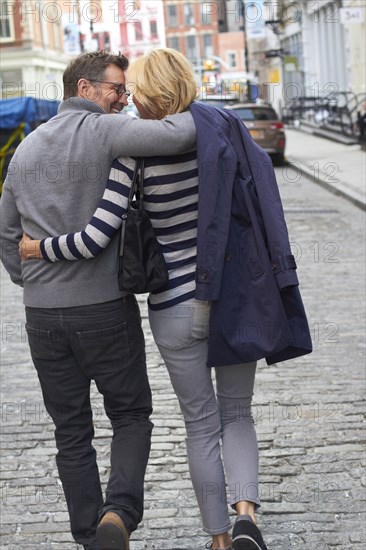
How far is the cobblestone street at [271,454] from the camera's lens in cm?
466

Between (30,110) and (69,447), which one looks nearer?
(69,447)

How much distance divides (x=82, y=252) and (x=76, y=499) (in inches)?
37.4

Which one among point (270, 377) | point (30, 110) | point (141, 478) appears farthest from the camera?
point (30, 110)

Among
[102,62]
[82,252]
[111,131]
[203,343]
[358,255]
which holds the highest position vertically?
[102,62]

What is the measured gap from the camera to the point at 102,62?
12.8 feet

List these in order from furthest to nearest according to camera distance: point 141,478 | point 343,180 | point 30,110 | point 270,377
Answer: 1. point 30,110
2. point 343,180
3. point 270,377
4. point 141,478

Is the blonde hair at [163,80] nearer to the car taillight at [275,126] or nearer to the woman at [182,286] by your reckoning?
the woman at [182,286]

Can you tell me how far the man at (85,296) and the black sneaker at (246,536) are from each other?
1.21ft

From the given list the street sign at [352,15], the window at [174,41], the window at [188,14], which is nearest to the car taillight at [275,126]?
the street sign at [352,15]

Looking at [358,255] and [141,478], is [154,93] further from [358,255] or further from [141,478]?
[358,255]

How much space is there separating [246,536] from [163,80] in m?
1.59

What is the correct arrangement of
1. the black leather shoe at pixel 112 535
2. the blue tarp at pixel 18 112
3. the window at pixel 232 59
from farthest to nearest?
1. the window at pixel 232 59
2. the blue tarp at pixel 18 112
3. the black leather shoe at pixel 112 535

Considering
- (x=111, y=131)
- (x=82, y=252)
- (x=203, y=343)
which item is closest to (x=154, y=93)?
(x=111, y=131)

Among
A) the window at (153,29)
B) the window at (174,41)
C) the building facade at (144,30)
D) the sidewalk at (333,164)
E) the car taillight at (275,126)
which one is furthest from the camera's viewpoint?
the window at (174,41)
